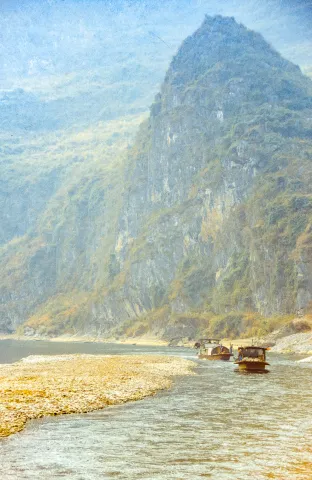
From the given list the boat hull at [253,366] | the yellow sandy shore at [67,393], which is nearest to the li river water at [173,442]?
the yellow sandy shore at [67,393]

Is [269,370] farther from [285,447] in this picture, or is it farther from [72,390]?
[285,447]

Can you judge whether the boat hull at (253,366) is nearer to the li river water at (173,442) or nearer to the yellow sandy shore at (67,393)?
the yellow sandy shore at (67,393)

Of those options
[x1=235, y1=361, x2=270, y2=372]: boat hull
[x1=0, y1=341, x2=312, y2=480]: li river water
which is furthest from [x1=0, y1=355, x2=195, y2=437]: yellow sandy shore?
[x1=235, y1=361, x2=270, y2=372]: boat hull

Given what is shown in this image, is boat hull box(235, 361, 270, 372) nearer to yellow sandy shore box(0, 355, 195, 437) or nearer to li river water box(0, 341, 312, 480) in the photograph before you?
yellow sandy shore box(0, 355, 195, 437)

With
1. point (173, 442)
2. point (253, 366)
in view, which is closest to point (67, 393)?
point (173, 442)

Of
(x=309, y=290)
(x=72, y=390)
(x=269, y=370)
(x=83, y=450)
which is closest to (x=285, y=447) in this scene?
(x=83, y=450)

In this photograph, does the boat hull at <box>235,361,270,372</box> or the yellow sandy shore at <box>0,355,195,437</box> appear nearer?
the yellow sandy shore at <box>0,355,195,437</box>

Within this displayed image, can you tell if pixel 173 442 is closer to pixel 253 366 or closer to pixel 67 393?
pixel 67 393

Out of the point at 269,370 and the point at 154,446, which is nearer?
the point at 154,446
